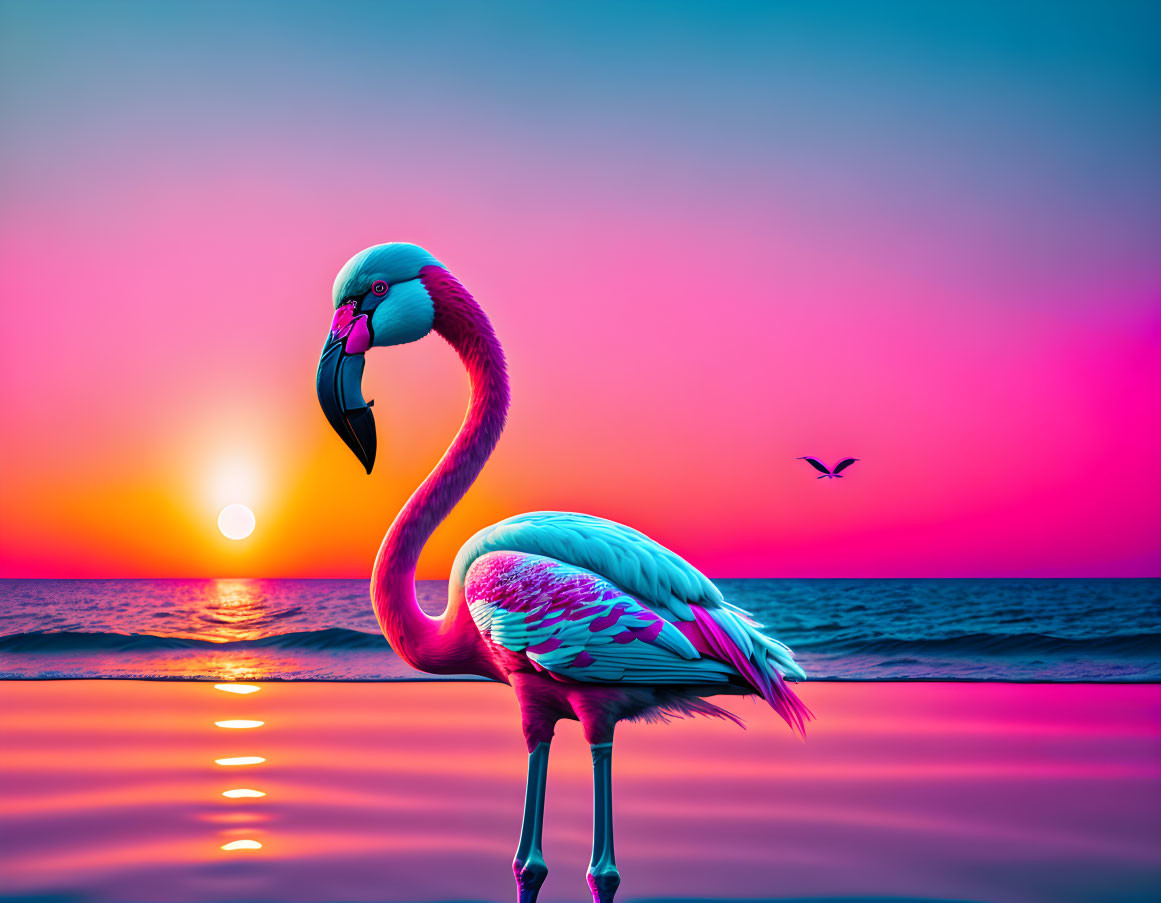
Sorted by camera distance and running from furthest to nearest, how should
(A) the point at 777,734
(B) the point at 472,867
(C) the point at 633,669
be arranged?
(A) the point at 777,734
(B) the point at 472,867
(C) the point at 633,669

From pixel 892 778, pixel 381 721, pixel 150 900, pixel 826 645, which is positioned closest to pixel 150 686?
pixel 381 721

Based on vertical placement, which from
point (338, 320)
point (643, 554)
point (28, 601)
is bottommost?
point (28, 601)

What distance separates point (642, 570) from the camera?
9.13 ft

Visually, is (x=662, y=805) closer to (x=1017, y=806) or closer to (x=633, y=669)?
(x=1017, y=806)

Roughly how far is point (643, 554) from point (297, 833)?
2.54 m

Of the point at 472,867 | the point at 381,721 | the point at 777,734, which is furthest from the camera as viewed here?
the point at 381,721

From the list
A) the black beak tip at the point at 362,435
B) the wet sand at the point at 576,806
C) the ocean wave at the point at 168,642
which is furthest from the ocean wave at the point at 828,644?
the black beak tip at the point at 362,435

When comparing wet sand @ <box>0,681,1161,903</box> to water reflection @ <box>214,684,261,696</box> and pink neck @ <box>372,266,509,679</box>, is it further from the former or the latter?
water reflection @ <box>214,684,261,696</box>

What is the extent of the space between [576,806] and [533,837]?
6.70ft

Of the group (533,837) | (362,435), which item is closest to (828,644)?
(533,837)

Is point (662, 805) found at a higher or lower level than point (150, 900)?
lower

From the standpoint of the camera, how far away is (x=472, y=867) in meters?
3.73

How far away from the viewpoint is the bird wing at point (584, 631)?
263 cm

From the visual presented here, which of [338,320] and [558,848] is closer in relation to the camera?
[338,320]
